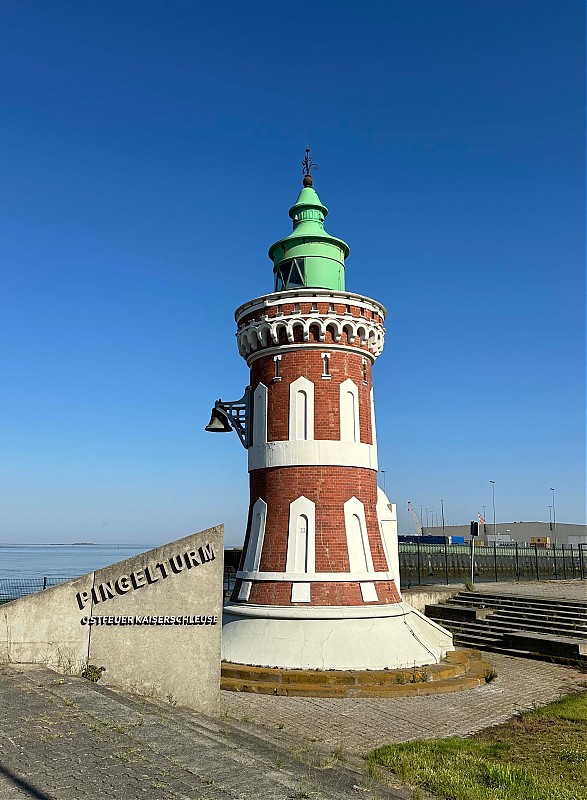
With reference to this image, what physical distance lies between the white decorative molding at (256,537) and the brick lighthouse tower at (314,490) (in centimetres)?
4

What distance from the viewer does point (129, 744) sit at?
777cm

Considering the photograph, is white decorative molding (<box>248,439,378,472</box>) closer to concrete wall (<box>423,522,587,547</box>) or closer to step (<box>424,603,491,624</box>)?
step (<box>424,603,491,624</box>)

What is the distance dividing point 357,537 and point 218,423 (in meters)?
5.24

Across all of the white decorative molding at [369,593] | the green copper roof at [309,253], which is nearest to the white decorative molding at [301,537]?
the white decorative molding at [369,593]

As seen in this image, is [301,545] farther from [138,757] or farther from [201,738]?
[138,757]

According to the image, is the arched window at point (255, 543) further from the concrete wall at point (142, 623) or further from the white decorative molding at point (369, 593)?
the concrete wall at point (142, 623)

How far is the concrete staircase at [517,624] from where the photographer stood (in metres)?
18.3

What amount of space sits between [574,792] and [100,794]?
17.9 feet

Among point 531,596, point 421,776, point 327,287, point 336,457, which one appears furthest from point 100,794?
point 531,596

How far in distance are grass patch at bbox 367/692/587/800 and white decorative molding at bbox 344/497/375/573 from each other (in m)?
5.59

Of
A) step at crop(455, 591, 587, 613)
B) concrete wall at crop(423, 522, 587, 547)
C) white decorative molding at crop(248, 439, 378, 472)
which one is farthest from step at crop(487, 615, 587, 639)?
concrete wall at crop(423, 522, 587, 547)

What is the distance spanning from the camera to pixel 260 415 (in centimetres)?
1831

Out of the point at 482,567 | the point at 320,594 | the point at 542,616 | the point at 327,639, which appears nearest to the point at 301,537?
the point at 320,594

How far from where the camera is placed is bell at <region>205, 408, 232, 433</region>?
19.4 metres
